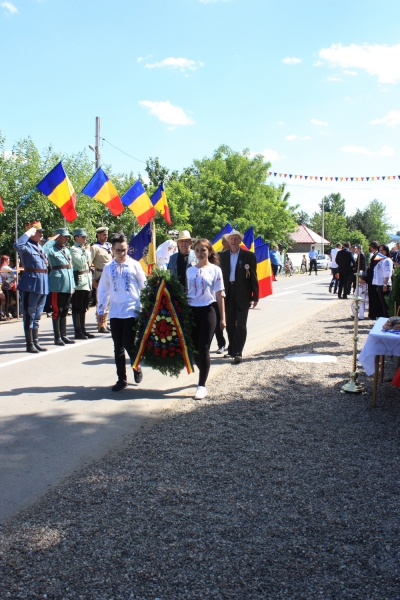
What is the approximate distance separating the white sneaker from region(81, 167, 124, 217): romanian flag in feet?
22.6

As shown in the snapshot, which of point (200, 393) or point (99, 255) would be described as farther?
point (99, 255)

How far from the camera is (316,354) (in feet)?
30.4

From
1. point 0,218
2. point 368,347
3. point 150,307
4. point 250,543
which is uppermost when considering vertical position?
point 0,218

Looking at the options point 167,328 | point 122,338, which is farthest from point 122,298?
point 167,328

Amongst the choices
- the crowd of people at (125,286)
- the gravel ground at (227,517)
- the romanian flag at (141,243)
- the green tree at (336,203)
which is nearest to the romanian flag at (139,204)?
the romanian flag at (141,243)

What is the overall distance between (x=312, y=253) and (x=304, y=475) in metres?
39.4

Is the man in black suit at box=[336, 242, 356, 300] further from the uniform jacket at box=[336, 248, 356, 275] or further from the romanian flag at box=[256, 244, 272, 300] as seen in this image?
the romanian flag at box=[256, 244, 272, 300]

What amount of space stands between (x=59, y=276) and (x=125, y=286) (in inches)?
137

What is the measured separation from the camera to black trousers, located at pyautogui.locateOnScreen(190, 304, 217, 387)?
6.77 m

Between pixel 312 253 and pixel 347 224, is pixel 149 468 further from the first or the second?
A: pixel 347 224

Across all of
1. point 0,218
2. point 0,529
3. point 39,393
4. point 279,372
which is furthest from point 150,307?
point 0,218

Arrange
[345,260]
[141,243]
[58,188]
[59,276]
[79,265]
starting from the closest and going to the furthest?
[59,276], [79,265], [58,188], [141,243], [345,260]

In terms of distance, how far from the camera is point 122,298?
6.95 m

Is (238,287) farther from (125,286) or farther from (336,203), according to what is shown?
(336,203)
